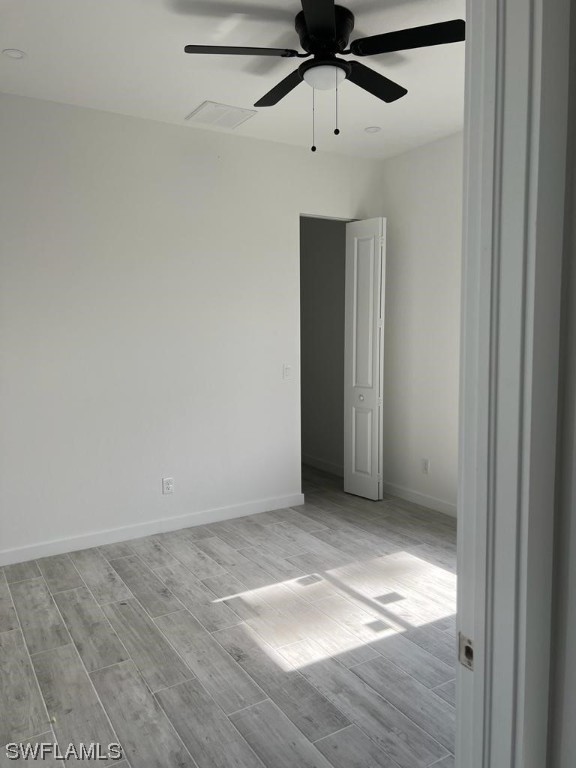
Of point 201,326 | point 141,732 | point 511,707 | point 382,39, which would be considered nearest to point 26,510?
point 201,326

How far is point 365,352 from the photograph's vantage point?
4.99 meters

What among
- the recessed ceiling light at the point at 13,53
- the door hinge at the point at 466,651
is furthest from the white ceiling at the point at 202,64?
the door hinge at the point at 466,651

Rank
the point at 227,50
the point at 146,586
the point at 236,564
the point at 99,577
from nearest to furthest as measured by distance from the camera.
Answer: the point at 227,50 < the point at 146,586 < the point at 99,577 < the point at 236,564

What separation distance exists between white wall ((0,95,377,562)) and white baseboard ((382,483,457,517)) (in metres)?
0.87

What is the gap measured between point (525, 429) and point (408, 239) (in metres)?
4.31

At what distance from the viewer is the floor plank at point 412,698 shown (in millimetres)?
2225

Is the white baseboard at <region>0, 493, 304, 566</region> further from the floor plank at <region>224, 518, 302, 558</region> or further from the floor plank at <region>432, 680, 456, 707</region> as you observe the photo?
the floor plank at <region>432, 680, 456, 707</region>

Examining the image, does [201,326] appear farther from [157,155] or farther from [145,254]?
[157,155]

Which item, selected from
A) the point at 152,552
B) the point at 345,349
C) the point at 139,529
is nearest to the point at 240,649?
the point at 152,552

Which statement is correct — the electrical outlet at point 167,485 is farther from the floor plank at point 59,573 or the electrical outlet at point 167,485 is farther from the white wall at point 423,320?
the white wall at point 423,320

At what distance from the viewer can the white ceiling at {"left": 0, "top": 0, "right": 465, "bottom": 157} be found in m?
2.69

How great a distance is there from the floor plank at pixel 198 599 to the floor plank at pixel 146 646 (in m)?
0.24

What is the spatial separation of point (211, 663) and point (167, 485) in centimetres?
183

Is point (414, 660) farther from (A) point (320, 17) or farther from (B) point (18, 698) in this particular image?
(A) point (320, 17)
